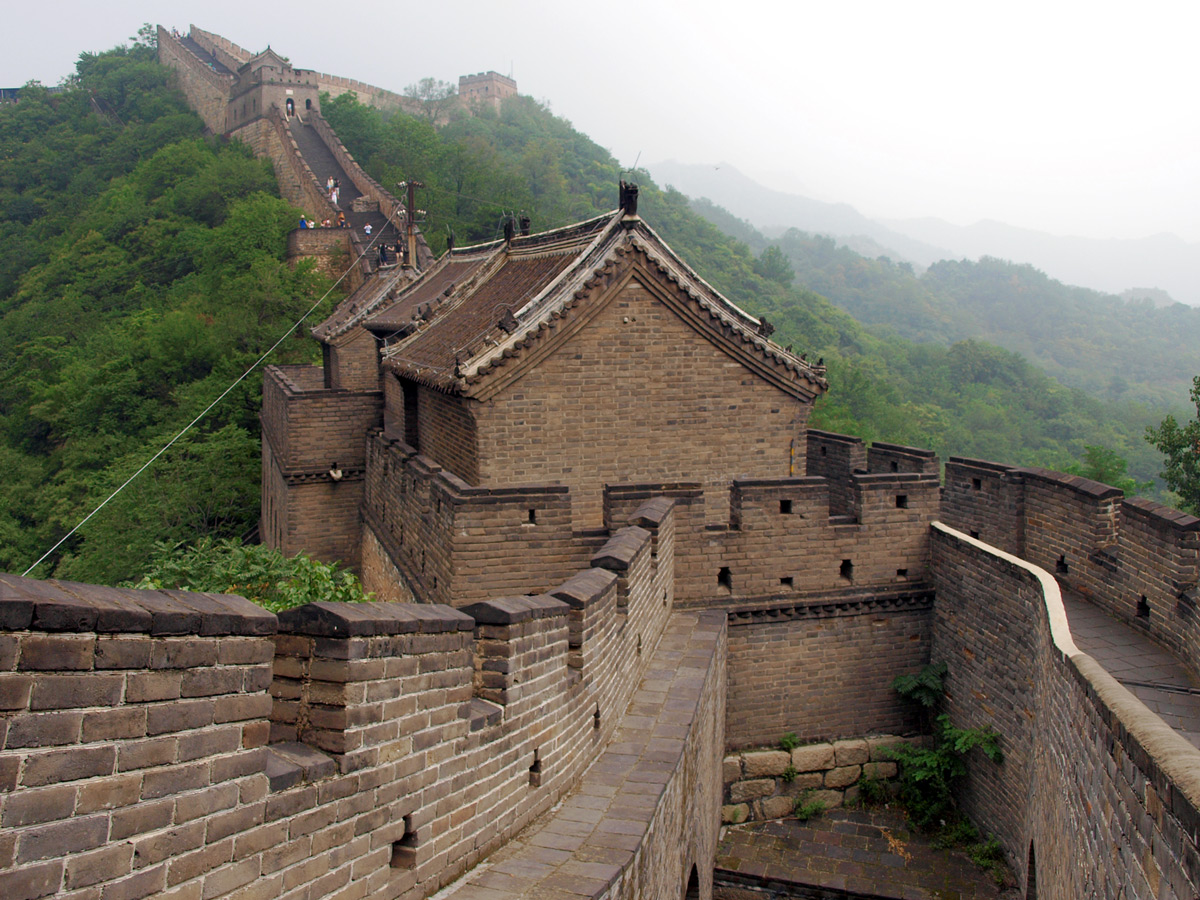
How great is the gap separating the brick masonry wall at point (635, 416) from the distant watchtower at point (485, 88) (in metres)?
117

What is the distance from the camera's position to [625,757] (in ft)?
22.4

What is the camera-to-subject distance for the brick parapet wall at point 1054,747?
4094mm

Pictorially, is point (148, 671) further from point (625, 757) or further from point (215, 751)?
point (625, 757)

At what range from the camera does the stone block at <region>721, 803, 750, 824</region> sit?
11117mm

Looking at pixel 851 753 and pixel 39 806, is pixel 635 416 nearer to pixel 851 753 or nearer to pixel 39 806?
pixel 851 753

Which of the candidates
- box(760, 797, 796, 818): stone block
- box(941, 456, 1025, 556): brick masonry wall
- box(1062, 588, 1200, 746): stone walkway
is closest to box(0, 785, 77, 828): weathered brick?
box(1062, 588, 1200, 746): stone walkway

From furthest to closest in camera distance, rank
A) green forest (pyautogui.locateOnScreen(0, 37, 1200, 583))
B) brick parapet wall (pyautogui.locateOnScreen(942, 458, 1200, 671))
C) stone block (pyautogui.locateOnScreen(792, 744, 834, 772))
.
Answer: green forest (pyautogui.locateOnScreen(0, 37, 1200, 583)) < stone block (pyautogui.locateOnScreen(792, 744, 834, 772)) < brick parapet wall (pyautogui.locateOnScreen(942, 458, 1200, 671))

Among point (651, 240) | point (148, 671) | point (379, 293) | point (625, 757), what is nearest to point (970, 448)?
point (379, 293)

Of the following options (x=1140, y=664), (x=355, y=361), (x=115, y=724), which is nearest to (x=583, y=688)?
(x=115, y=724)

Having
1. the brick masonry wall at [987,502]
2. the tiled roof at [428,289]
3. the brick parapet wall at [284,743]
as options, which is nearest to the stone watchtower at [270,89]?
the tiled roof at [428,289]

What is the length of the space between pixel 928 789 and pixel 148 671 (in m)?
10.6

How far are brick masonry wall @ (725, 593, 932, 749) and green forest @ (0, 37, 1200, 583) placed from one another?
7748 millimetres

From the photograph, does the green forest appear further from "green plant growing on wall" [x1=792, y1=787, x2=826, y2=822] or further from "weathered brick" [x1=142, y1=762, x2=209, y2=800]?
"weathered brick" [x1=142, y1=762, x2=209, y2=800]

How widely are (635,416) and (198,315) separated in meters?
29.3
